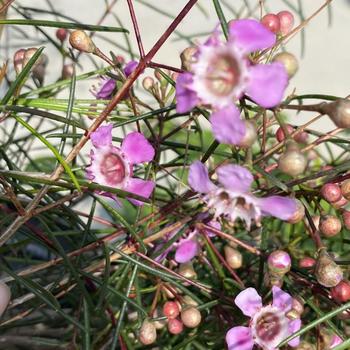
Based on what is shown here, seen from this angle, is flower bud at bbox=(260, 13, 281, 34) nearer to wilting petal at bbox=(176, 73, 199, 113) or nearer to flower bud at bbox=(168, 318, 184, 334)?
wilting petal at bbox=(176, 73, 199, 113)

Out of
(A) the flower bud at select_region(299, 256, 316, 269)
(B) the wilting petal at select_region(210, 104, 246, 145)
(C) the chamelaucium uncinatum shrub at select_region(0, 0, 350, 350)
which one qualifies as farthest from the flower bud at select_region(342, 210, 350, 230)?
(B) the wilting petal at select_region(210, 104, 246, 145)

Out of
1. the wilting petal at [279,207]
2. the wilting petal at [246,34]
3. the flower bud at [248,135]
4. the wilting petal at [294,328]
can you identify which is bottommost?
the wilting petal at [294,328]

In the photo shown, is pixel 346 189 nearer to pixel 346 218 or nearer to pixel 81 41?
pixel 346 218

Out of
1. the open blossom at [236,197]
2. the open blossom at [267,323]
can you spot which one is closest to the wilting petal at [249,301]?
the open blossom at [267,323]

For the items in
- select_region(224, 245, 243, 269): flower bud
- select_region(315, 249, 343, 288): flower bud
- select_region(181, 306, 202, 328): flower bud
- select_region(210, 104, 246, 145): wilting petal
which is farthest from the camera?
select_region(224, 245, 243, 269): flower bud

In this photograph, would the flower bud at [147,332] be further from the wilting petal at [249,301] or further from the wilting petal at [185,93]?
the wilting petal at [185,93]

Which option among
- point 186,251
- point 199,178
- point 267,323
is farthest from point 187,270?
point 199,178
